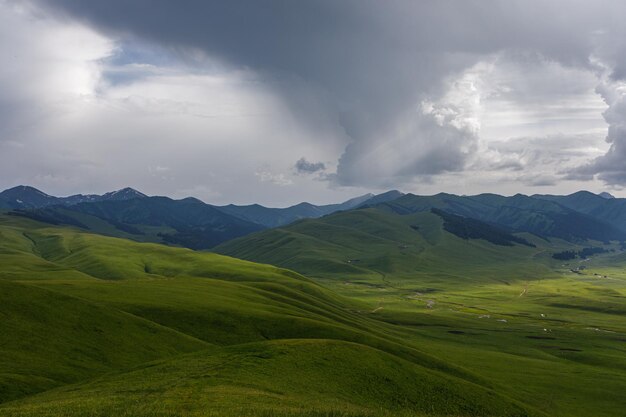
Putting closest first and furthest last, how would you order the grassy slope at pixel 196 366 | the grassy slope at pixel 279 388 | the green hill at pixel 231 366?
the grassy slope at pixel 279 388
the grassy slope at pixel 196 366
the green hill at pixel 231 366

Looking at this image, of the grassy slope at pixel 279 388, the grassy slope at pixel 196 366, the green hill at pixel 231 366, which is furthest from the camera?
the green hill at pixel 231 366

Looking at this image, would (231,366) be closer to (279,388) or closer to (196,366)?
(196,366)

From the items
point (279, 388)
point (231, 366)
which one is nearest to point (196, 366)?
point (231, 366)

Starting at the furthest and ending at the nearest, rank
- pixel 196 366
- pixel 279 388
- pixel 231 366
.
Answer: pixel 231 366
pixel 196 366
pixel 279 388

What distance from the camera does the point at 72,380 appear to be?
213 feet

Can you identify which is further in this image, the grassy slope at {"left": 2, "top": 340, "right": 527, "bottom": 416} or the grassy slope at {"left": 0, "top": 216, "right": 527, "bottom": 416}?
the grassy slope at {"left": 0, "top": 216, "right": 527, "bottom": 416}

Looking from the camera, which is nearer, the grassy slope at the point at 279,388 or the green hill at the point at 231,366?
the grassy slope at the point at 279,388

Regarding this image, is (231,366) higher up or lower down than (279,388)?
higher up

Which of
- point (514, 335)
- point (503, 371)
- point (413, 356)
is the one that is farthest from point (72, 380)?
point (514, 335)

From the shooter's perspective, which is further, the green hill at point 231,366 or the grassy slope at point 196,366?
the green hill at point 231,366

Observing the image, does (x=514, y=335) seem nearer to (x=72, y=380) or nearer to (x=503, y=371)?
(x=503, y=371)

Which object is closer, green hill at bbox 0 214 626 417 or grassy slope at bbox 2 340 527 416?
grassy slope at bbox 2 340 527 416

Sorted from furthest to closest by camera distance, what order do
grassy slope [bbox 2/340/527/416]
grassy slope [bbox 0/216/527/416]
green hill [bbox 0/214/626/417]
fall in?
green hill [bbox 0/214/626/417] < grassy slope [bbox 0/216/527/416] < grassy slope [bbox 2/340/527/416]

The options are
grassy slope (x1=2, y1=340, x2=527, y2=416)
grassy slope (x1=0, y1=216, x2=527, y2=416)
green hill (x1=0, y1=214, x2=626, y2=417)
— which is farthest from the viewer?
green hill (x1=0, y1=214, x2=626, y2=417)
